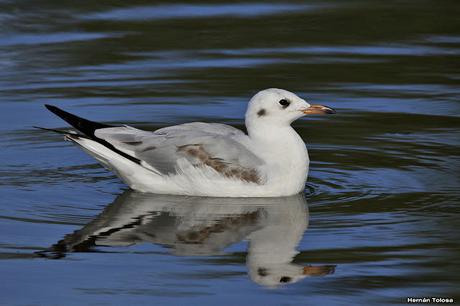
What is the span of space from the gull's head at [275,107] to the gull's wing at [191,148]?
0.24 metres

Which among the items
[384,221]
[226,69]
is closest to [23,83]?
[226,69]

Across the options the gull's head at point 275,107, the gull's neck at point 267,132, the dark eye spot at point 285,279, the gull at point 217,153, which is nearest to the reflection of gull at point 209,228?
the dark eye spot at point 285,279

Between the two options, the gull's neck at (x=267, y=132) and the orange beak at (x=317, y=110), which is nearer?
the orange beak at (x=317, y=110)

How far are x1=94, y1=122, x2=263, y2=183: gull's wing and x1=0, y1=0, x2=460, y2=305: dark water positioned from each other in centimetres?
28

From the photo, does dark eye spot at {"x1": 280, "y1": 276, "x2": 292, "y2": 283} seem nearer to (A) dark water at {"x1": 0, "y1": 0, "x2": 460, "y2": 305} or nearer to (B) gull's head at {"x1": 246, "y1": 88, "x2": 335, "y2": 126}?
(A) dark water at {"x1": 0, "y1": 0, "x2": 460, "y2": 305}

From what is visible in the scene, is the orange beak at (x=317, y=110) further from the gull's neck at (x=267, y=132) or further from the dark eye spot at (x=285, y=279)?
the dark eye spot at (x=285, y=279)

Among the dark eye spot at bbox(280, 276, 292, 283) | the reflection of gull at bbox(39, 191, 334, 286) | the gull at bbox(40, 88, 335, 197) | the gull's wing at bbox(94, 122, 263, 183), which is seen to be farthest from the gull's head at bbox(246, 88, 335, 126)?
the dark eye spot at bbox(280, 276, 292, 283)

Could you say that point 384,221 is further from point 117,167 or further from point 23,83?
point 23,83

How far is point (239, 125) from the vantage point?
13.0 m

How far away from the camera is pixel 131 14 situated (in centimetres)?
1753

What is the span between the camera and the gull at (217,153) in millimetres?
10727

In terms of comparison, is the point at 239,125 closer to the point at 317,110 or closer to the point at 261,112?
the point at 261,112

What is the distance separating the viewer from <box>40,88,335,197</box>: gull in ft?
35.2

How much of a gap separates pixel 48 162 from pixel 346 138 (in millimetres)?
2882
